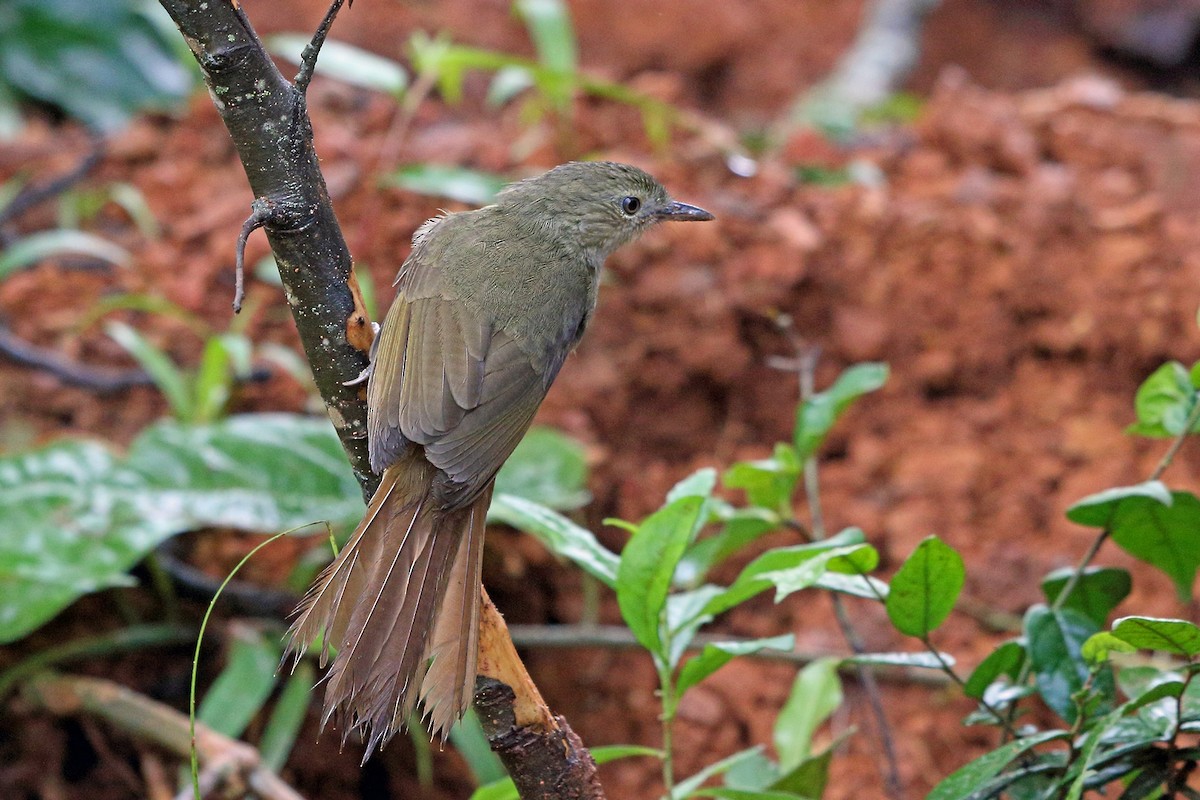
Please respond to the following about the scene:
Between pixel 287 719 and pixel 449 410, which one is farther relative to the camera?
pixel 287 719

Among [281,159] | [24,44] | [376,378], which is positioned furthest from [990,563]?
[24,44]

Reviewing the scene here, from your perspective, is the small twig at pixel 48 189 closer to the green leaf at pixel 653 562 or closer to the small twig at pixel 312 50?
the small twig at pixel 312 50

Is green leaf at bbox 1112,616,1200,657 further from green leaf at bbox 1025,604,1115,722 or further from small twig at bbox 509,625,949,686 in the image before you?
small twig at bbox 509,625,949,686

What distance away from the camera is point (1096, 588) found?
2080 millimetres

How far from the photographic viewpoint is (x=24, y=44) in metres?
5.31

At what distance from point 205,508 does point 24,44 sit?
3.40 metres

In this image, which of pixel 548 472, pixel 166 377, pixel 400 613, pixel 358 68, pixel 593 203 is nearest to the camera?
pixel 400 613

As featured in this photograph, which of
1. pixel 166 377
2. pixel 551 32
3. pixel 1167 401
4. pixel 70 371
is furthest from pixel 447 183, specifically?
pixel 1167 401

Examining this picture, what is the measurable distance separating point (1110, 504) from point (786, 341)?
211cm

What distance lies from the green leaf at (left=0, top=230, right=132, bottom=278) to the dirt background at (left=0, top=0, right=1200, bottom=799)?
0.11 metres

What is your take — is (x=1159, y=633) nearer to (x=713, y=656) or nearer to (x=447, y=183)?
(x=713, y=656)

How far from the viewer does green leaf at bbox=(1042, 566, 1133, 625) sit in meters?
2.07

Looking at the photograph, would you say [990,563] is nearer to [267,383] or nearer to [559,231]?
[559,231]

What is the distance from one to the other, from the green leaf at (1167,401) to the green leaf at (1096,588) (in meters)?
0.26
